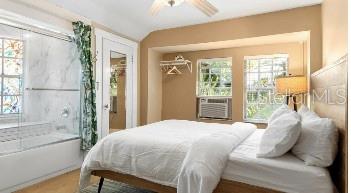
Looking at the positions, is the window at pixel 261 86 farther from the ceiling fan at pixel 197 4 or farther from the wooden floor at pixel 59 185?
the wooden floor at pixel 59 185

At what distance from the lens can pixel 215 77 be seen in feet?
15.7

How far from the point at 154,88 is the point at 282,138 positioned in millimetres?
3450

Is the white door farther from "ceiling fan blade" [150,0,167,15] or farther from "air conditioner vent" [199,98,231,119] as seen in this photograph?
"ceiling fan blade" [150,0,167,15]

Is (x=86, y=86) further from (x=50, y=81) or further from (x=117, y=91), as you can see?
(x=50, y=81)

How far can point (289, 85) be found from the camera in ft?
10.7

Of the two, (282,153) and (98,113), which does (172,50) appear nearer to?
(98,113)

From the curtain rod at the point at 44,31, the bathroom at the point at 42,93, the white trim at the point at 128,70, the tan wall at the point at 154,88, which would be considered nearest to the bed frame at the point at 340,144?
the bathroom at the point at 42,93

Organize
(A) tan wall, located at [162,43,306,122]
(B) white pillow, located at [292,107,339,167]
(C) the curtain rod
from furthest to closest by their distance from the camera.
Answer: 1. (A) tan wall, located at [162,43,306,122]
2. (C) the curtain rod
3. (B) white pillow, located at [292,107,339,167]

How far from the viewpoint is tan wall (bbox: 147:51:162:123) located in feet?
15.6

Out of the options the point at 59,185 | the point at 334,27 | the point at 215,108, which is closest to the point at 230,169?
the point at 334,27

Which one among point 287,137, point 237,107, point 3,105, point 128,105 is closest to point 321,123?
point 287,137

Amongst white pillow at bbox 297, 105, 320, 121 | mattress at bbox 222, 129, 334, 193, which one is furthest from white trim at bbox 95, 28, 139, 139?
white pillow at bbox 297, 105, 320, 121

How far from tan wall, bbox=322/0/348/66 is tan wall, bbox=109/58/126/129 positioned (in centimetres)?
→ 320

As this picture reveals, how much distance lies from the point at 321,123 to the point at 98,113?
304 centimetres
